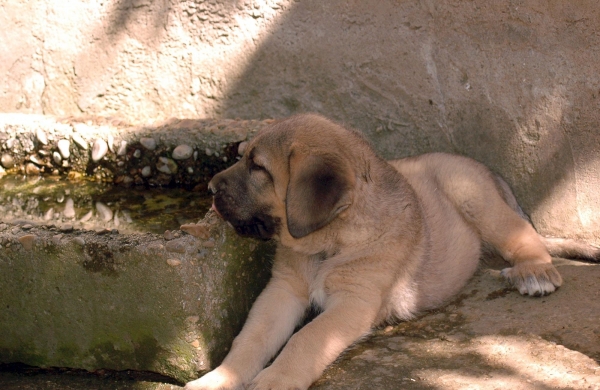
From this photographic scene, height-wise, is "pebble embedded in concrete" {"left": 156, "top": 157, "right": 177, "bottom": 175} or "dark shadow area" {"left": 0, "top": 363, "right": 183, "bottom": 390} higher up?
"pebble embedded in concrete" {"left": 156, "top": 157, "right": 177, "bottom": 175}

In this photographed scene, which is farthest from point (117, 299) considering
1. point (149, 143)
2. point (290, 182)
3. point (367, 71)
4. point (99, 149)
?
point (367, 71)

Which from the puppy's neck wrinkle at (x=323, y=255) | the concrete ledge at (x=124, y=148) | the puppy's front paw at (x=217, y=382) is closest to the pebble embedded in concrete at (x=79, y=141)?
the concrete ledge at (x=124, y=148)

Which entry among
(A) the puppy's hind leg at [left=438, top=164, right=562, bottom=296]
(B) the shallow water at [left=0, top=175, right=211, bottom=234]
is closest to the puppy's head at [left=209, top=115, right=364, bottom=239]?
(B) the shallow water at [left=0, top=175, right=211, bottom=234]

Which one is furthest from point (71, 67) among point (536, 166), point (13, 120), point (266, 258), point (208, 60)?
point (536, 166)

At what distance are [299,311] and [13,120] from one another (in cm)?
322

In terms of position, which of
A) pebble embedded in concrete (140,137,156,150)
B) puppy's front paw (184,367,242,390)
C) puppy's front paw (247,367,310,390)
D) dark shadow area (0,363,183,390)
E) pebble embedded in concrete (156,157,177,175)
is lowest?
dark shadow area (0,363,183,390)

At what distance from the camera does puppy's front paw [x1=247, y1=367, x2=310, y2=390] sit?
356cm

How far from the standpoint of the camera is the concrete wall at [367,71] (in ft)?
16.7

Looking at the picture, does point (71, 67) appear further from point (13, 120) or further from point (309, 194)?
point (309, 194)

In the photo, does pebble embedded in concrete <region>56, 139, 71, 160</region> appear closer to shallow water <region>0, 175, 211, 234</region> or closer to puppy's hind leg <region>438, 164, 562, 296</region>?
shallow water <region>0, 175, 211, 234</region>

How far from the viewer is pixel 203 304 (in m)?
3.85

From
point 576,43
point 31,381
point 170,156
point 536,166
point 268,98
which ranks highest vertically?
point 576,43

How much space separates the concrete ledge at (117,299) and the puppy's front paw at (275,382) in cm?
42

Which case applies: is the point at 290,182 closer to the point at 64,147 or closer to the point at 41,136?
the point at 64,147
